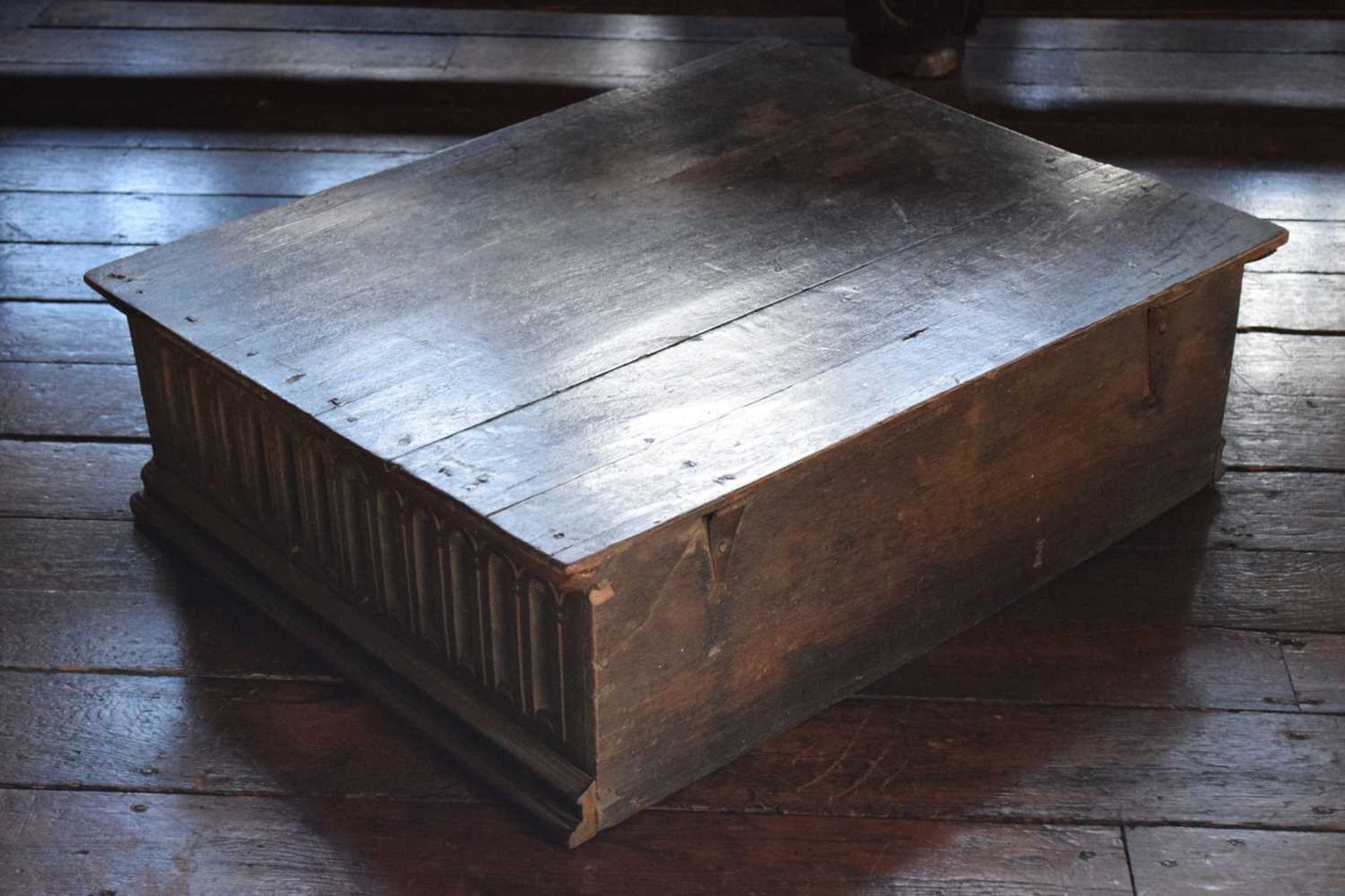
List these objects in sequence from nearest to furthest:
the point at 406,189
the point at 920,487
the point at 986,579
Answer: the point at 920,487, the point at 986,579, the point at 406,189

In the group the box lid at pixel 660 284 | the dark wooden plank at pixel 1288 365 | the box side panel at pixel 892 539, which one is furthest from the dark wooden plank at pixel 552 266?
the dark wooden plank at pixel 1288 365

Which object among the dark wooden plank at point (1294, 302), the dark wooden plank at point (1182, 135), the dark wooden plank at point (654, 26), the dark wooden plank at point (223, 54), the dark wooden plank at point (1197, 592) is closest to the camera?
the dark wooden plank at point (1197, 592)

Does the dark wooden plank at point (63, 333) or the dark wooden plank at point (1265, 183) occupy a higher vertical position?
the dark wooden plank at point (1265, 183)

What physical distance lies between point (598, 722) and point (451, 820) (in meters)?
0.19

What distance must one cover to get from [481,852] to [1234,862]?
0.68m

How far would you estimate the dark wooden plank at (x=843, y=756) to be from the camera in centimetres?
174

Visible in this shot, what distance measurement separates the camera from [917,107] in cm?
233

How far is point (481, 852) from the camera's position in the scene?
1677 mm

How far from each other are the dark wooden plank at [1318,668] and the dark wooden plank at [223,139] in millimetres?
1712

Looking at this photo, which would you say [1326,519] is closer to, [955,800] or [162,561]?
[955,800]

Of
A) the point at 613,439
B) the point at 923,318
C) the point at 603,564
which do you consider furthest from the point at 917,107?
the point at 603,564

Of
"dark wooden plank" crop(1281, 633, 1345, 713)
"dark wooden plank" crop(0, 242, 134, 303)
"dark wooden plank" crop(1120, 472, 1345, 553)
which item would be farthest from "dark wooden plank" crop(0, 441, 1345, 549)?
"dark wooden plank" crop(0, 242, 134, 303)

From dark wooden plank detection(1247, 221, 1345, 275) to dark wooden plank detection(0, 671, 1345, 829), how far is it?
1.07 metres

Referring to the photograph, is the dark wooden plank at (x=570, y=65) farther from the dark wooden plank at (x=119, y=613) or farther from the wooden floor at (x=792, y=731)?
the dark wooden plank at (x=119, y=613)
